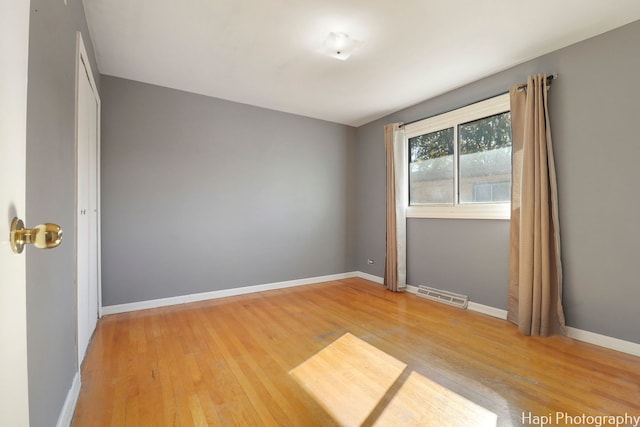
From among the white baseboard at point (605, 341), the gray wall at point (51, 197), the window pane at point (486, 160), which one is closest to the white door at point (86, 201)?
the gray wall at point (51, 197)

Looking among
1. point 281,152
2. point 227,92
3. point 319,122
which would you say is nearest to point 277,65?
point 227,92

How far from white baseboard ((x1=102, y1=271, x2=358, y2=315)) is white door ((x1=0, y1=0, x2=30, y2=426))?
9.84 ft

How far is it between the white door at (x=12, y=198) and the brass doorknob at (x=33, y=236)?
0.02 m

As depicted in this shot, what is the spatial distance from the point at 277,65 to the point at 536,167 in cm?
269

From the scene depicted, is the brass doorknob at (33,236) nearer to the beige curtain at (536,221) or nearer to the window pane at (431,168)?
the beige curtain at (536,221)

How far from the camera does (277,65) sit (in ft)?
9.58

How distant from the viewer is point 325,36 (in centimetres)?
243

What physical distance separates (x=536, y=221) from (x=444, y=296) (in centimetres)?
139

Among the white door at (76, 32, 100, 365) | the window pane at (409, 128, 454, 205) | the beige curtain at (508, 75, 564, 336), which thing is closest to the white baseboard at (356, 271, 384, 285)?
the window pane at (409, 128, 454, 205)

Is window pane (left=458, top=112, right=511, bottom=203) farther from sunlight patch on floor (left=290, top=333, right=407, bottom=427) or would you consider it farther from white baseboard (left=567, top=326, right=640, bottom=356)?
sunlight patch on floor (left=290, top=333, right=407, bottom=427)

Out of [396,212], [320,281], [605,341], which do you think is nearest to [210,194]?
[320,281]

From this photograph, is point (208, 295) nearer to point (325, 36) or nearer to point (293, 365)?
point (293, 365)

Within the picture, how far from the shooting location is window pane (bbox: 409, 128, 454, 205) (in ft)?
11.8

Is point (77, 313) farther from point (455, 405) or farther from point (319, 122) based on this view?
point (319, 122)
